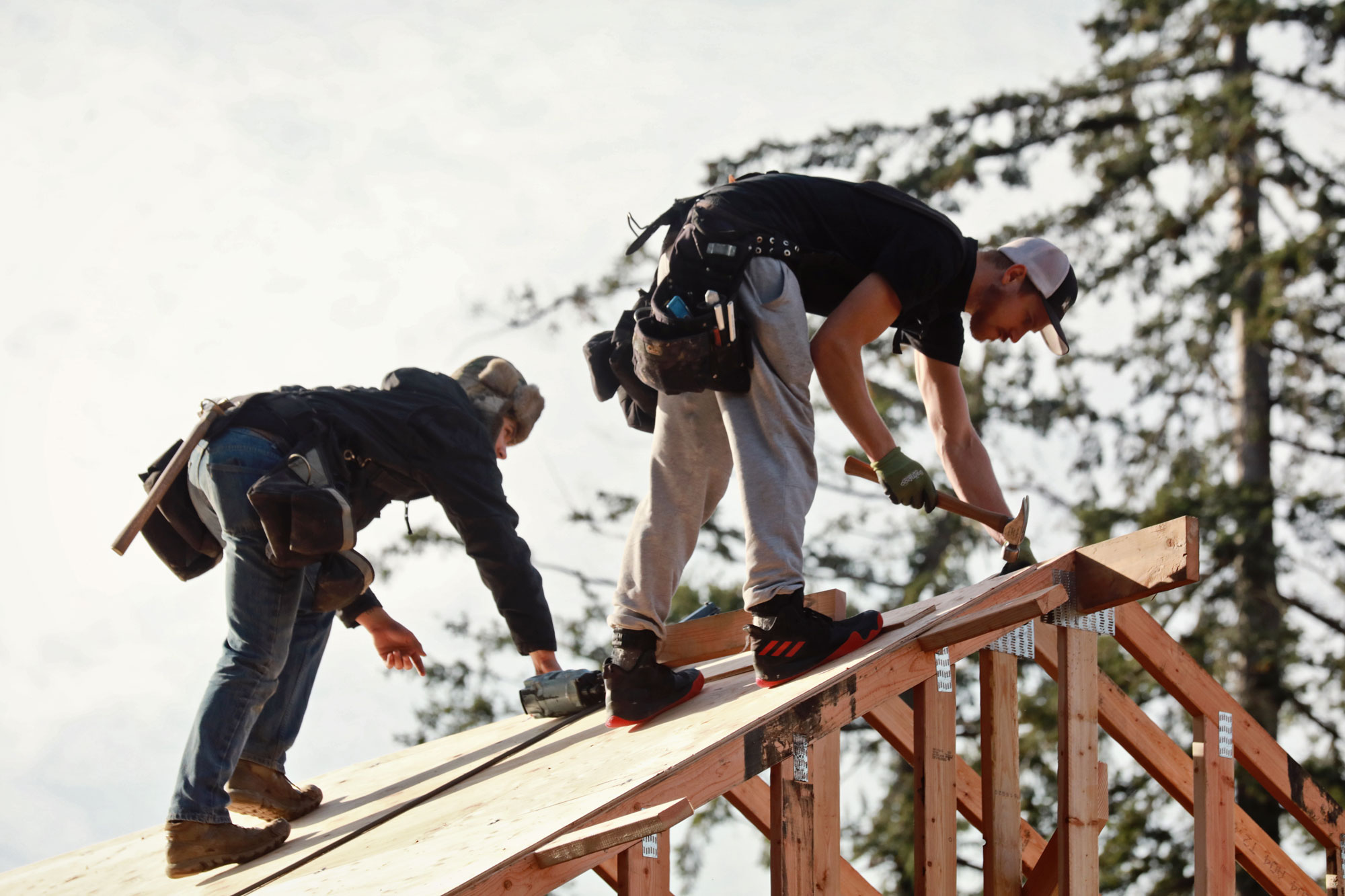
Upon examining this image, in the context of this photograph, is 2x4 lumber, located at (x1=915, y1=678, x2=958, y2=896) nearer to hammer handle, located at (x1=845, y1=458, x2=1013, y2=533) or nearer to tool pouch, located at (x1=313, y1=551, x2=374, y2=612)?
hammer handle, located at (x1=845, y1=458, x2=1013, y2=533)

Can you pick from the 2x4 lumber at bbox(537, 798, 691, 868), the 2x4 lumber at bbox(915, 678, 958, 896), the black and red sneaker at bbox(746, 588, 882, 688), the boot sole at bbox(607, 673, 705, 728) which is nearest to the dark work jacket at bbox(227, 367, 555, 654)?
the boot sole at bbox(607, 673, 705, 728)

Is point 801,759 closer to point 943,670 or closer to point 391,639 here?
point 943,670

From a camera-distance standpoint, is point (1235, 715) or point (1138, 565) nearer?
point (1138, 565)

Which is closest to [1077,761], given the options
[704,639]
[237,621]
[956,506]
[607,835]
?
[956,506]

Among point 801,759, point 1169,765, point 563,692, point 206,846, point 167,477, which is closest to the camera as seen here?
point 801,759

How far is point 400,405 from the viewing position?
4.23m

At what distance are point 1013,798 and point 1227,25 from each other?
9.41 metres

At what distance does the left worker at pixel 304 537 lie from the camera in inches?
144

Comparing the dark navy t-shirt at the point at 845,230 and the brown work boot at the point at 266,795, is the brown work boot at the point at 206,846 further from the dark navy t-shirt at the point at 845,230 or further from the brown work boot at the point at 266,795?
the dark navy t-shirt at the point at 845,230

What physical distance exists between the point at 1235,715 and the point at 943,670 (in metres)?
1.34

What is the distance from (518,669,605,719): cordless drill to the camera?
14.0 feet

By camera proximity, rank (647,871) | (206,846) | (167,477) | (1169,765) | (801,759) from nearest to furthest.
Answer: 1. (801,759)
2. (206,846)
3. (167,477)
4. (647,871)
5. (1169,765)

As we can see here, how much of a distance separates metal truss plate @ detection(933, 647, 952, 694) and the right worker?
0.67 feet

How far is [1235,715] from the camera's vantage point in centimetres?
447
